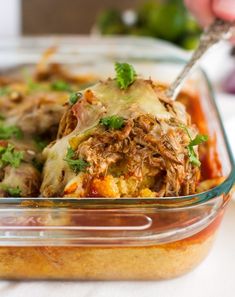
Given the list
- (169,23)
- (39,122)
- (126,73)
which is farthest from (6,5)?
(126,73)

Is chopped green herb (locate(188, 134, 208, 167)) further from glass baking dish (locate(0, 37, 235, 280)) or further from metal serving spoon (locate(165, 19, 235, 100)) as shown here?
metal serving spoon (locate(165, 19, 235, 100))

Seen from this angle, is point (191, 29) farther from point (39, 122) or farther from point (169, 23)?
point (39, 122)

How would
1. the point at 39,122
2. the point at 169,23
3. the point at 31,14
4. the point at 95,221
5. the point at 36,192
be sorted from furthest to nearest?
the point at 31,14 < the point at 169,23 < the point at 39,122 < the point at 36,192 < the point at 95,221

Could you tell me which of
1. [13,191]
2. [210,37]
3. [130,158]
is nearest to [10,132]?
[13,191]

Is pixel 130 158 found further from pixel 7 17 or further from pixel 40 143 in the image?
pixel 7 17

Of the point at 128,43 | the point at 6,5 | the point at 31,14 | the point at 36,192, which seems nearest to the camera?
the point at 36,192

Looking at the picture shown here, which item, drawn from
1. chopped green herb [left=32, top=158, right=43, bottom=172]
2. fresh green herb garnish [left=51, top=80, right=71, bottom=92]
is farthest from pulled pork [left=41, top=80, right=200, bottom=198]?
fresh green herb garnish [left=51, top=80, right=71, bottom=92]

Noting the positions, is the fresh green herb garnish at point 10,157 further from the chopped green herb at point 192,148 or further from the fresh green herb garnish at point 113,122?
the chopped green herb at point 192,148
